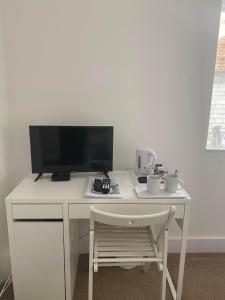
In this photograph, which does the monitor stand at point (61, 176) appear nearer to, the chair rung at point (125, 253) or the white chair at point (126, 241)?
the white chair at point (126, 241)

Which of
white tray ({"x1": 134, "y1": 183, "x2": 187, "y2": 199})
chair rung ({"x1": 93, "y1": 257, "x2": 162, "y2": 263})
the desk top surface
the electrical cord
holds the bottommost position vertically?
the electrical cord

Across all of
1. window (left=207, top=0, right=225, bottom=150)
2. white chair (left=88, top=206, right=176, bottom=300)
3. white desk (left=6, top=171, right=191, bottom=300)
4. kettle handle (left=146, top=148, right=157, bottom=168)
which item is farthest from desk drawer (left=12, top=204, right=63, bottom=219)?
window (left=207, top=0, right=225, bottom=150)

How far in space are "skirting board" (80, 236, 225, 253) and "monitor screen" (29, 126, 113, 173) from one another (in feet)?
3.14

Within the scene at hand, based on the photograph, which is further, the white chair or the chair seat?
the chair seat

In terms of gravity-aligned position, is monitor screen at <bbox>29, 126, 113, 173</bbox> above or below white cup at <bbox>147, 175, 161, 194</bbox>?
above

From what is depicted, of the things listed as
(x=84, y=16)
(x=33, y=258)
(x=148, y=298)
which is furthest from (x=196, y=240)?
(x=84, y=16)

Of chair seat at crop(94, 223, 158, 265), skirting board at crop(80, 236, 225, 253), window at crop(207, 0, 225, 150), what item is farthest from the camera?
skirting board at crop(80, 236, 225, 253)

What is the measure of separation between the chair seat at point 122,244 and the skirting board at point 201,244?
2.08ft

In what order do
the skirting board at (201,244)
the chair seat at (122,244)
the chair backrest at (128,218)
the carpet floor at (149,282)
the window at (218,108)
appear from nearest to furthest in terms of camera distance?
the chair backrest at (128,218) < the chair seat at (122,244) < the carpet floor at (149,282) < the window at (218,108) < the skirting board at (201,244)

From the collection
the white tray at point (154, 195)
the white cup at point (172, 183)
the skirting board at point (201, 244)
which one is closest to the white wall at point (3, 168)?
the white tray at point (154, 195)

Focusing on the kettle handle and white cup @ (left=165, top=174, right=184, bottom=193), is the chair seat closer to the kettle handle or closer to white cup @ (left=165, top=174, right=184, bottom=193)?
white cup @ (left=165, top=174, right=184, bottom=193)

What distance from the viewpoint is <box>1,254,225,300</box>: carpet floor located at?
5.16 ft

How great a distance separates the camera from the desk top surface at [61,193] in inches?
51.8

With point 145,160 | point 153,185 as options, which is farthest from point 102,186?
point 145,160
